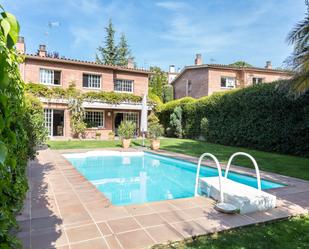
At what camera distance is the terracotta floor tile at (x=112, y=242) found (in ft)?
12.1

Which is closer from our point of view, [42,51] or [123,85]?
[42,51]

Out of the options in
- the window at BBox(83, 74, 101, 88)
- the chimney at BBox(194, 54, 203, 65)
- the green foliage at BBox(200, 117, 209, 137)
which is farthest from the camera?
the chimney at BBox(194, 54, 203, 65)

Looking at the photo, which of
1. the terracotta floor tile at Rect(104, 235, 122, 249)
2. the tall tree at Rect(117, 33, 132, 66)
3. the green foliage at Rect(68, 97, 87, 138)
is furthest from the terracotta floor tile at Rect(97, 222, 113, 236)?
the tall tree at Rect(117, 33, 132, 66)

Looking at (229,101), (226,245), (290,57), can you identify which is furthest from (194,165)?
(229,101)

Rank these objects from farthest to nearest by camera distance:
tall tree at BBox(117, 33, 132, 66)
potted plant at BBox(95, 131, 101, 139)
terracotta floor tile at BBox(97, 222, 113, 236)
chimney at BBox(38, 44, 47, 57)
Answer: tall tree at BBox(117, 33, 132, 66) < potted plant at BBox(95, 131, 101, 139) < chimney at BBox(38, 44, 47, 57) < terracotta floor tile at BBox(97, 222, 113, 236)

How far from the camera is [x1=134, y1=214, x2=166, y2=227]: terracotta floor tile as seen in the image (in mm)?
4473

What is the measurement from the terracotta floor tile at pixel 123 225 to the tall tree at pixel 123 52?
4408 centimetres

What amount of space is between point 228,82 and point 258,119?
41.5 feet

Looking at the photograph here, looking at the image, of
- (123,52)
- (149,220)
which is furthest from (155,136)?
(123,52)

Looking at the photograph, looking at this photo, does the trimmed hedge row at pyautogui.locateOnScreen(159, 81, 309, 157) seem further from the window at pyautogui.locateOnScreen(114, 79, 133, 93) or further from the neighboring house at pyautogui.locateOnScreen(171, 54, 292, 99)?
the window at pyautogui.locateOnScreen(114, 79, 133, 93)

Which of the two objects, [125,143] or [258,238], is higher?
[125,143]

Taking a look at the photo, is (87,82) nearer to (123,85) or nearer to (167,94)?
(123,85)

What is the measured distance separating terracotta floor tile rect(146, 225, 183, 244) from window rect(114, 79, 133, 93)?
73.2 feet

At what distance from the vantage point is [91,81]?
23984 mm
